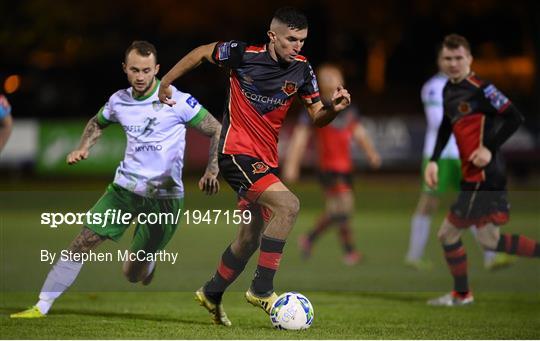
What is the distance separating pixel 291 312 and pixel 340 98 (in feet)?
5.29

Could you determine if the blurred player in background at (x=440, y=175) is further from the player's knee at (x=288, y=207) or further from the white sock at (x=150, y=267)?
Result: the player's knee at (x=288, y=207)

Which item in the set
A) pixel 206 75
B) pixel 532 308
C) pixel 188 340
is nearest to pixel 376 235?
pixel 532 308

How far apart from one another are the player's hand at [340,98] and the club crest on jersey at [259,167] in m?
0.75

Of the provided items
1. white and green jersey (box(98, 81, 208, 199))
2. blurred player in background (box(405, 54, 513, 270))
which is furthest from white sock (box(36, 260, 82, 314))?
blurred player in background (box(405, 54, 513, 270))

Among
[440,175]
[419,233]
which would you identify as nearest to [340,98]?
[440,175]

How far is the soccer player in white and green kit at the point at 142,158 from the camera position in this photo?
866cm

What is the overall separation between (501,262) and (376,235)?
176 inches

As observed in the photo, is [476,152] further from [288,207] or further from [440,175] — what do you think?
[440,175]

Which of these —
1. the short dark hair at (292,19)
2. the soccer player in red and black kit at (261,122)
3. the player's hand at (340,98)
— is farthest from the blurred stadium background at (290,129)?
the short dark hair at (292,19)

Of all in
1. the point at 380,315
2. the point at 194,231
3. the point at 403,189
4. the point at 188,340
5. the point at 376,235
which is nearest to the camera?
the point at 188,340

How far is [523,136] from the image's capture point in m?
26.1

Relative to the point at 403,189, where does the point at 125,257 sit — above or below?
above

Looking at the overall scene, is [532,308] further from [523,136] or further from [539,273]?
[523,136]

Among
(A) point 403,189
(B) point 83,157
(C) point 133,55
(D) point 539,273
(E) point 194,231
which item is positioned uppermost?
(C) point 133,55
